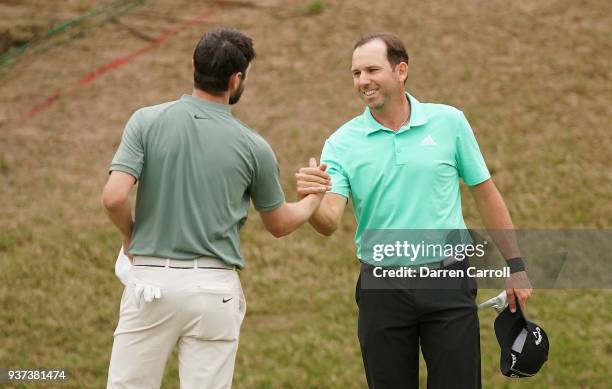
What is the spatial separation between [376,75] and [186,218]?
102 cm

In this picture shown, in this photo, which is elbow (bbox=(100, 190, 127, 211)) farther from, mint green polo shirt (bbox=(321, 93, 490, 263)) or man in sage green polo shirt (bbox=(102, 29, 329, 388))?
mint green polo shirt (bbox=(321, 93, 490, 263))

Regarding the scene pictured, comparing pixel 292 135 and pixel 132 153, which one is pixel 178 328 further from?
pixel 292 135

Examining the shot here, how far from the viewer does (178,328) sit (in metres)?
3.55

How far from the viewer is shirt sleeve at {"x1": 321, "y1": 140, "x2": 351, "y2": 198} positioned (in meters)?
4.00

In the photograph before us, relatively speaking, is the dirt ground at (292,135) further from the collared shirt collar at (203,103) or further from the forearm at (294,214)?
the collared shirt collar at (203,103)

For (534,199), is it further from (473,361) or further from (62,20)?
(62,20)

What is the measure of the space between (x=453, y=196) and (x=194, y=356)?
A: 1.21 meters

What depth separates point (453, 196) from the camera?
3.95m

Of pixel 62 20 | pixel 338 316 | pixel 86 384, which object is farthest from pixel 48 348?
pixel 62 20

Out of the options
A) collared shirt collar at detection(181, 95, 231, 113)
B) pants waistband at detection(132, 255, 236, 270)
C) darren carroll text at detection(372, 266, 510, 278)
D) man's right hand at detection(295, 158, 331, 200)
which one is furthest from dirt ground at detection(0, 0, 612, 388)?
collared shirt collar at detection(181, 95, 231, 113)

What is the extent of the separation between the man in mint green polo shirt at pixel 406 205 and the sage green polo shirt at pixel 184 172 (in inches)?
17.7

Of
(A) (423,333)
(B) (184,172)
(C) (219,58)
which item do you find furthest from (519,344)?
(C) (219,58)

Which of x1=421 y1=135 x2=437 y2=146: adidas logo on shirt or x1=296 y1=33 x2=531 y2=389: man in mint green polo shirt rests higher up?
x1=421 y1=135 x2=437 y2=146: adidas logo on shirt

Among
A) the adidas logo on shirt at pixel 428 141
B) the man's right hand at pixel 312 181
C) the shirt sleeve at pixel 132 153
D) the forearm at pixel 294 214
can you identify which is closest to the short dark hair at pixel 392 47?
the adidas logo on shirt at pixel 428 141
